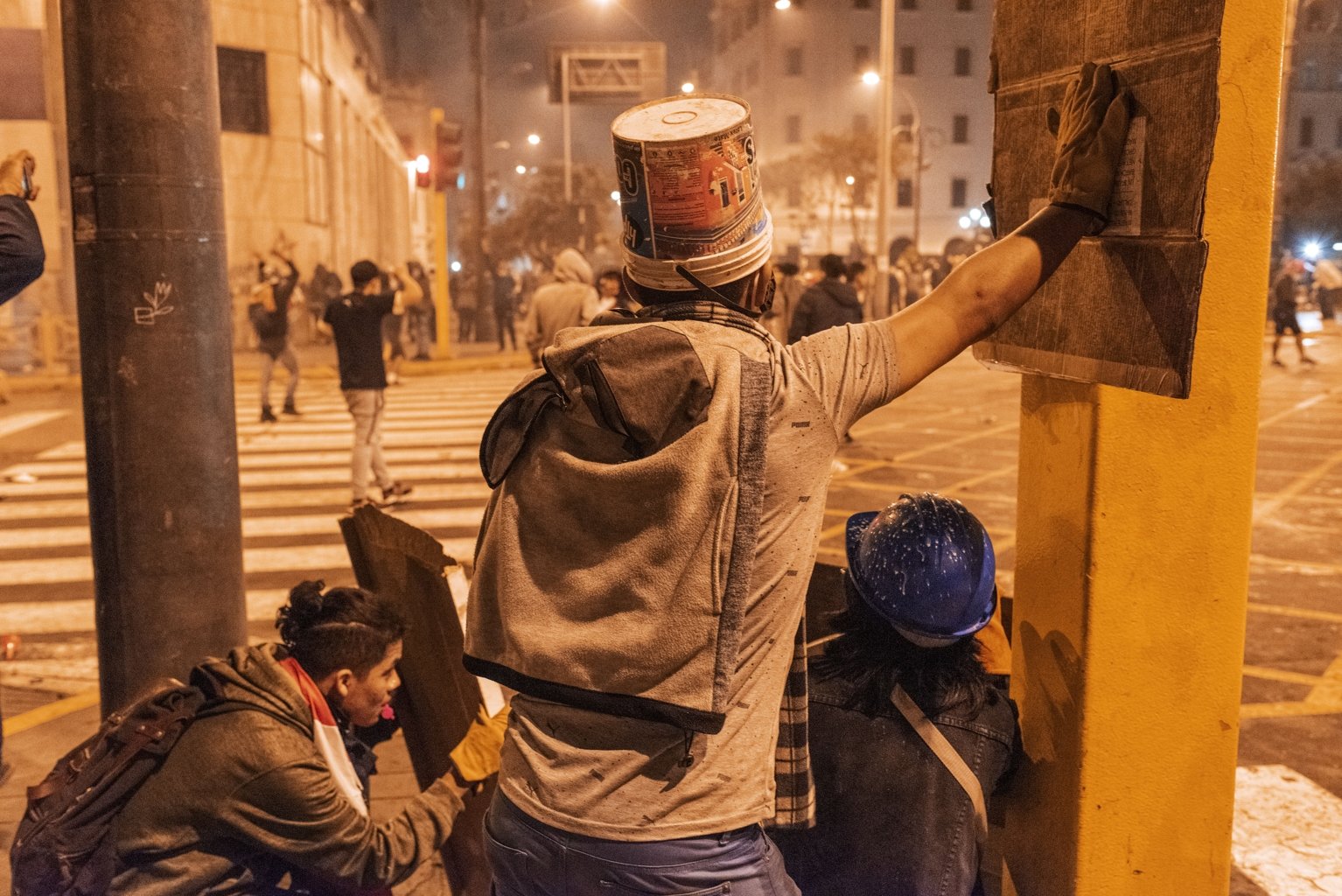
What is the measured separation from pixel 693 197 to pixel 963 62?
74.0m

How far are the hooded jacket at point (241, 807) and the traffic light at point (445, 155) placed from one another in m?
21.1

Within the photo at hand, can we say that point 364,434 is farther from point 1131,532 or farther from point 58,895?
point 1131,532

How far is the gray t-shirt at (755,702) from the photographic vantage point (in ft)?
5.53

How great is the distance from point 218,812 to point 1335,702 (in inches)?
180

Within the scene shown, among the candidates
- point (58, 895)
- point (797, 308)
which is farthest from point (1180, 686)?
point (797, 308)

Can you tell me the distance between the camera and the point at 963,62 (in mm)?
→ 71000

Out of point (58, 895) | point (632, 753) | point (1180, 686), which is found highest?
point (632, 753)

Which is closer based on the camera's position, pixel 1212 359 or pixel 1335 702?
pixel 1212 359

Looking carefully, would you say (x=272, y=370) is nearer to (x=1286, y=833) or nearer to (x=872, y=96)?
(x=1286, y=833)

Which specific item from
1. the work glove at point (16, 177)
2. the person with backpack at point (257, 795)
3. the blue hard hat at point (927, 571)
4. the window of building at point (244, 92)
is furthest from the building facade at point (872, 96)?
the blue hard hat at point (927, 571)

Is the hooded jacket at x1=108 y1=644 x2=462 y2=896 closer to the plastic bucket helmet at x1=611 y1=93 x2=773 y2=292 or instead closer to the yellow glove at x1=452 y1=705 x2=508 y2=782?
the yellow glove at x1=452 y1=705 x2=508 y2=782

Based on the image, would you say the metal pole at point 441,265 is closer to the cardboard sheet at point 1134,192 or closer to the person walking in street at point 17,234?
the person walking in street at point 17,234

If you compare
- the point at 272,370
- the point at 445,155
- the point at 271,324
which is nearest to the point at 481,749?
the point at 271,324

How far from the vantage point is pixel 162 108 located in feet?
11.9
